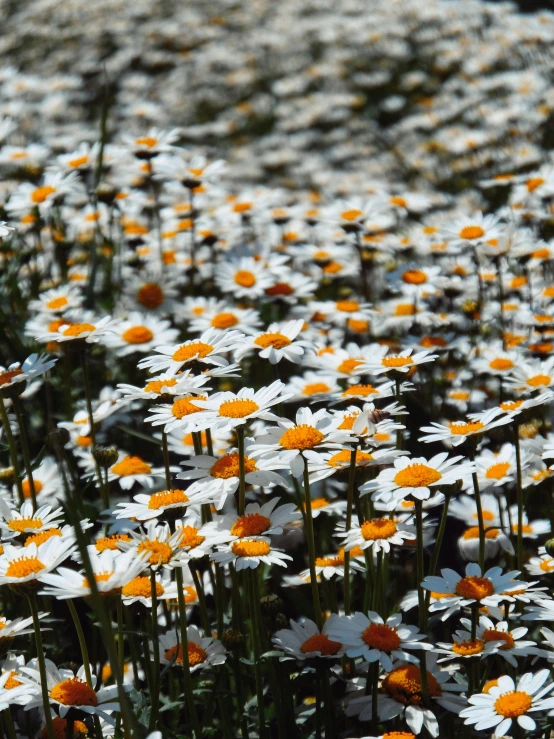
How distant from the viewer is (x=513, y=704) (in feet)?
5.65

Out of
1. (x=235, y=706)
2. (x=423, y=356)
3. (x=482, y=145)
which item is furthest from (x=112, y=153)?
(x=482, y=145)

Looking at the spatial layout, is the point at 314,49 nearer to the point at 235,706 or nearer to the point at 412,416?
the point at 412,416

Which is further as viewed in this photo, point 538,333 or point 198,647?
point 538,333

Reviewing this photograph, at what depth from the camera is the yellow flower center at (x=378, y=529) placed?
1.98 meters

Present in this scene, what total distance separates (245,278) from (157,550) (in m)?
2.39

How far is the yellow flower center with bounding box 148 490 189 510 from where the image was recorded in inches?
75.2

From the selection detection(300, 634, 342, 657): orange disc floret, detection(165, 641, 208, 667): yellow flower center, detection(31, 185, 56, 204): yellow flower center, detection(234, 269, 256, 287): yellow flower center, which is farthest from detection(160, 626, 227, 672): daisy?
detection(31, 185, 56, 204): yellow flower center

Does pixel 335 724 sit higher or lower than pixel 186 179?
lower

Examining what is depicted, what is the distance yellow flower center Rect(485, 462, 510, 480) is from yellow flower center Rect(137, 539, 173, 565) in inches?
43.3

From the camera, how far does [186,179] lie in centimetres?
443

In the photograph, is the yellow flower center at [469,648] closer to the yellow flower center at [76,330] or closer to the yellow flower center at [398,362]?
the yellow flower center at [398,362]

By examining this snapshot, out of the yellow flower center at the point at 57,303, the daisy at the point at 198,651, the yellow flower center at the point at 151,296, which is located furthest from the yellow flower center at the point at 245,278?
the daisy at the point at 198,651

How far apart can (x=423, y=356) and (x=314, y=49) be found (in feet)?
31.6

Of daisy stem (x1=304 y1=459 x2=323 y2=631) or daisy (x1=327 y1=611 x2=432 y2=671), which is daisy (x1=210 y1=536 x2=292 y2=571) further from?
daisy (x1=327 y1=611 x2=432 y2=671)
